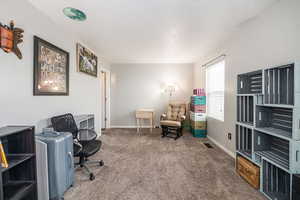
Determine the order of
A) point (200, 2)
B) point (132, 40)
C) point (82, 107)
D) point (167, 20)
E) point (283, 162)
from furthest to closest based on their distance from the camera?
point (82, 107)
point (132, 40)
point (167, 20)
point (200, 2)
point (283, 162)

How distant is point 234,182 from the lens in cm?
187

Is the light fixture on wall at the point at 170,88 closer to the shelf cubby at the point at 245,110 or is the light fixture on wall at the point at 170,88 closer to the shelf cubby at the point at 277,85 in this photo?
the shelf cubby at the point at 245,110

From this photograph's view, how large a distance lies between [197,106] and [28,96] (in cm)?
365

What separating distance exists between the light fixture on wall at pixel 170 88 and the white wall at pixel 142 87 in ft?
0.38

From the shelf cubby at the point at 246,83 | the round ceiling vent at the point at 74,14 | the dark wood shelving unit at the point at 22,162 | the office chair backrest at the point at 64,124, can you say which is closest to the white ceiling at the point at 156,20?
the round ceiling vent at the point at 74,14

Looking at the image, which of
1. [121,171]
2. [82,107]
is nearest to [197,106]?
[121,171]

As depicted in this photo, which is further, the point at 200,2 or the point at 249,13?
the point at 249,13

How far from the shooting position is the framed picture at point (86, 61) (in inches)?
115

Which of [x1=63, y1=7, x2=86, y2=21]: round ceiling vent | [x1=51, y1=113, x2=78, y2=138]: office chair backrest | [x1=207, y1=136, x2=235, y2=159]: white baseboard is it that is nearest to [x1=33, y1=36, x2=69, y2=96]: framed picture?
[x1=51, y1=113, x2=78, y2=138]: office chair backrest

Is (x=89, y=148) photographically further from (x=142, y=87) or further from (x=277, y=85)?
(x=142, y=87)

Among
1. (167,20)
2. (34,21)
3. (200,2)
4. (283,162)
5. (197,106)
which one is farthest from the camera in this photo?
(197,106)

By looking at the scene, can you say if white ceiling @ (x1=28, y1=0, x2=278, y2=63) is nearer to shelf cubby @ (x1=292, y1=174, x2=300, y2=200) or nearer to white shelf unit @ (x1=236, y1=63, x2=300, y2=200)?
white shelf unit @ (x1=236, y1=63, x2=300, y2=200)

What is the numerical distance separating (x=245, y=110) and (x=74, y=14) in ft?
9.47

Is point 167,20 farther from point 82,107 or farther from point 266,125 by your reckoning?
point 82,107
